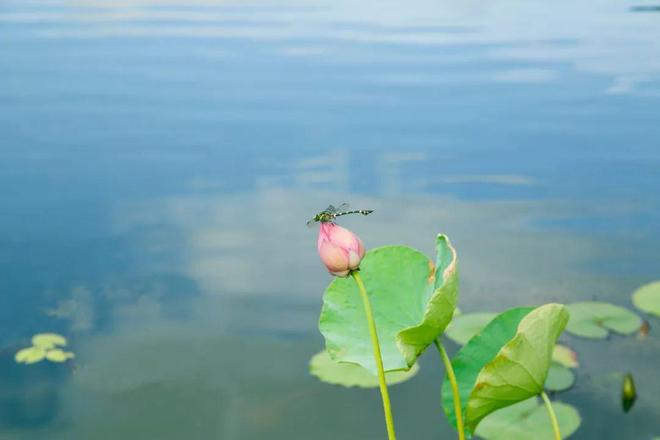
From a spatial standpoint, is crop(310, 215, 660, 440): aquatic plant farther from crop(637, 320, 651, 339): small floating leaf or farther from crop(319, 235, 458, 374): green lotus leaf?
crop(637, 320, 651, 339): small floating leaf

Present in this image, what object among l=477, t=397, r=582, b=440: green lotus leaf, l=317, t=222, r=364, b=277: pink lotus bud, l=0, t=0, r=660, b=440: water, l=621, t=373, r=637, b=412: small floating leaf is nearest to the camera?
l=317, t=222, r=364, b=277: pink lotus bud

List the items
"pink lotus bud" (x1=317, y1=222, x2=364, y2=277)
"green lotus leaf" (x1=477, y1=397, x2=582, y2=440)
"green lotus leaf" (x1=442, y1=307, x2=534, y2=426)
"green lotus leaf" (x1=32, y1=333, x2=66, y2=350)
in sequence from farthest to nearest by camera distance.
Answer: "green lotus leaf" (x1=32, y1=333, x2=66, y2=350), "green lotus leaf" (x1=477, y1=397, x2=582, y2=440), "green lotus leaf" (x1=442, y1=307, x2=534, y2=426), "pink lotus bud" (x1=317, y1=222, x2=364, y2=277)

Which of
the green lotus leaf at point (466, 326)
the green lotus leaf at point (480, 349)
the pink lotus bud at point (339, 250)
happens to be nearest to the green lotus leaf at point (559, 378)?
the green lotus leaf at point (466, 326)

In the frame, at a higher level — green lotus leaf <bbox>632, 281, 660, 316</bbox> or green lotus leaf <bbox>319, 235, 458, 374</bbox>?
green lotus leaf <bbox>632, 281, 660, 316</bbox>

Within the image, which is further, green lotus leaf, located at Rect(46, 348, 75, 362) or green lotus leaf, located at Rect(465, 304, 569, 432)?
green lotus leaf, located at Rect(46, 348, 75, 362)

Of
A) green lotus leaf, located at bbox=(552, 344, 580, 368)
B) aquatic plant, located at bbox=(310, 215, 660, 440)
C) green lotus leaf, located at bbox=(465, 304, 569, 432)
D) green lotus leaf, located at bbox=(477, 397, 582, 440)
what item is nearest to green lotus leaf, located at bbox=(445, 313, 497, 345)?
green lotus leaf, located at bbox=(552, 344, 580, 368)

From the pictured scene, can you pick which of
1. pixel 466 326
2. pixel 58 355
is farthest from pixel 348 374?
pixel 58 355

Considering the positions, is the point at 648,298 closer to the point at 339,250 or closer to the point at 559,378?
the point at 559,378
